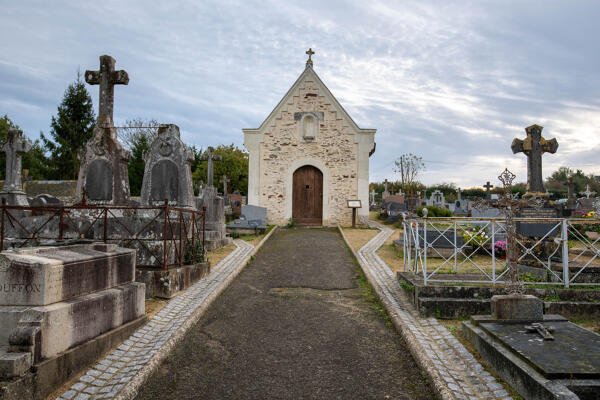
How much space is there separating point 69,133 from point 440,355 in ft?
113

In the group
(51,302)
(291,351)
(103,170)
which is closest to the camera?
(51,302)

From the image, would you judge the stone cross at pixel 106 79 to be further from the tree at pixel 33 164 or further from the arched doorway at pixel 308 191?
the tree at pixel 33 164

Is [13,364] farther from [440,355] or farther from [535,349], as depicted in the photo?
[535,349]

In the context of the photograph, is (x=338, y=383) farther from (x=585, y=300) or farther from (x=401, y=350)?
(x=585, y=300)

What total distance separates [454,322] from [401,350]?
3.87 feet

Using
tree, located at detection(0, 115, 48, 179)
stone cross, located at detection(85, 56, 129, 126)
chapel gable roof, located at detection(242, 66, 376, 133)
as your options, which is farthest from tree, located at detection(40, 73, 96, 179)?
stone cross, located at detection(85, 56, 129, 126)

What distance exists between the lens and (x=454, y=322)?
5.28m

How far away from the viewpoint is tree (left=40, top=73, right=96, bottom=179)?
31.0 m

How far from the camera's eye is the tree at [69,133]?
102 ft

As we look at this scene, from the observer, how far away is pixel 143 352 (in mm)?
4172

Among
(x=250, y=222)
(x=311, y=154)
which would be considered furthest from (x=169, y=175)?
(x=311, y=154)

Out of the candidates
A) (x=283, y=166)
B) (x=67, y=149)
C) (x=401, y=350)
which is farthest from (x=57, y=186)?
(x=401, y=350)

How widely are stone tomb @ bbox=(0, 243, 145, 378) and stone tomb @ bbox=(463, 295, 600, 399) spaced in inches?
156

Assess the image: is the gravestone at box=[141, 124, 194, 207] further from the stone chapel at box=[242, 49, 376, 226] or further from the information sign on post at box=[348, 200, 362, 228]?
the information sign on post at box=[348, 200, 362, 228]
